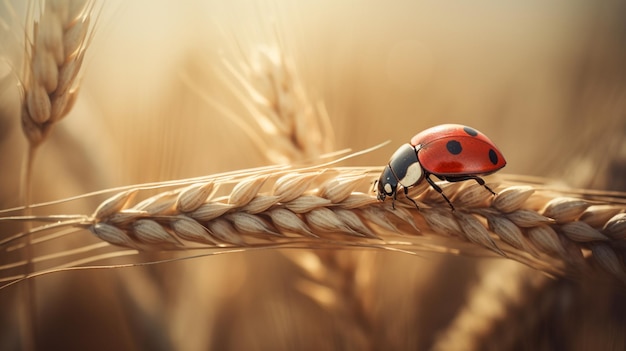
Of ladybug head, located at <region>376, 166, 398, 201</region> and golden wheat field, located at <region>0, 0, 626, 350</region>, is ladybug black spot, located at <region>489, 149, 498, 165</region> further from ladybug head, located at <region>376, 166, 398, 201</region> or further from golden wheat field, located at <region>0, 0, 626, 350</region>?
ladybug head, located at <region>376, 166, 398, 201</region>

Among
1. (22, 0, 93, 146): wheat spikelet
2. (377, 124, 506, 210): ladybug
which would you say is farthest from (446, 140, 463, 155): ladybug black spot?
(22, 0, 93, 146): wheat spikelet

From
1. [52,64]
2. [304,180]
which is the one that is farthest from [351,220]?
[52,64]

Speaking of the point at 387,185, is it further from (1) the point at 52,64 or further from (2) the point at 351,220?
(1) the point at 52,64

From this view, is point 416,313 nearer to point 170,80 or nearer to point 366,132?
point 366,132

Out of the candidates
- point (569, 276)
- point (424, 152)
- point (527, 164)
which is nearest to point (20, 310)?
point (424, 152)

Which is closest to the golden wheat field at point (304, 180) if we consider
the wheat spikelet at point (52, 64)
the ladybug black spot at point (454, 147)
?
the wheat spikelet at point (52, 64)

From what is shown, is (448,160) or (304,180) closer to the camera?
(304,180)

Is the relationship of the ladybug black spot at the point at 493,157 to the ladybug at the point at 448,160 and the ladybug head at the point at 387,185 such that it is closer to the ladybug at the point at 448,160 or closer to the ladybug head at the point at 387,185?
the ladybug at the point at 448,160
